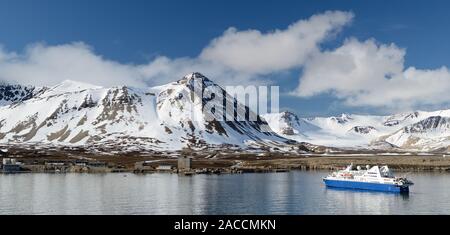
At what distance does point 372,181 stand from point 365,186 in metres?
2.18

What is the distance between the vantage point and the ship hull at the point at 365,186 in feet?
336

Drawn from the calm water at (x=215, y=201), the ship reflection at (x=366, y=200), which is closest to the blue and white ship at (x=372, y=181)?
the ship reflection at (x=366, y=200)

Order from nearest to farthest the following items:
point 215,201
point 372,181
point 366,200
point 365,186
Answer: point 215,201 → point 366,200 → point 372,181 → point 365,186

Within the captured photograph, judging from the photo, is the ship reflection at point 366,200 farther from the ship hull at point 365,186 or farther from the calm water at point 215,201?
the ship hull at point 365,186

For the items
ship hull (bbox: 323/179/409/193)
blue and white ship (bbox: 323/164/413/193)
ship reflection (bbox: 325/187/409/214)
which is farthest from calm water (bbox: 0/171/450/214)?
blue and white ship (bbox: 323/164/413/193)

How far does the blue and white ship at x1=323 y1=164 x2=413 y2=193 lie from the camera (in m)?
104

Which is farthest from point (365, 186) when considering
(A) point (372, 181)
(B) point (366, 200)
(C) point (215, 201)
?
(C) point (215, 201)

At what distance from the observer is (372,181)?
4414 inches

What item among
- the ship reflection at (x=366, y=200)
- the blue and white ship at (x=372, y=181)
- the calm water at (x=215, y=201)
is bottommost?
the ship reflection at (x=366, y=200)

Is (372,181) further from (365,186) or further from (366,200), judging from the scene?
(366,200)
